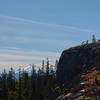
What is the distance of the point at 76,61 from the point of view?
4897 centimetres

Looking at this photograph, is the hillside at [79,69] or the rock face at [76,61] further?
the rock face at [76,61]

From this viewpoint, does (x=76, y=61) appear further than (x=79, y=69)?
Yes

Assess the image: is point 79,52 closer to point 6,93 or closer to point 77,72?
point 77,72

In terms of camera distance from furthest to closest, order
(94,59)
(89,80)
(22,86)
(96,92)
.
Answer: (22,86), (94,59), (89,80), (96,92)

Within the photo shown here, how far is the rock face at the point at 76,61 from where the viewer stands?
4474 cm

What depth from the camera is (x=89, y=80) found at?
34.5m

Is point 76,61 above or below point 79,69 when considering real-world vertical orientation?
above

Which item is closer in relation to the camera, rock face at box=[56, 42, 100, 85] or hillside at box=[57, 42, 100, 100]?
hillside at box=[57, 42, 100, 100]

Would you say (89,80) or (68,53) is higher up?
(68,53)

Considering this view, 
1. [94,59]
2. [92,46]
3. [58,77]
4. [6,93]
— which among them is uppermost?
[92,46]

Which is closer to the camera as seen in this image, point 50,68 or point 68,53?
point 68,53

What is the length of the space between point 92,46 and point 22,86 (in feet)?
132

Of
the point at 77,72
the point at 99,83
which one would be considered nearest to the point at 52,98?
the point at 77,72

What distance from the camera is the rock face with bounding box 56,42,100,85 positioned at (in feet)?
147
